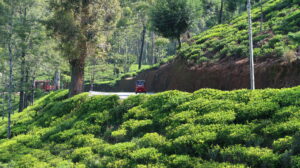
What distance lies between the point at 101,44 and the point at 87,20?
1857mm

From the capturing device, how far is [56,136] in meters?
14.7

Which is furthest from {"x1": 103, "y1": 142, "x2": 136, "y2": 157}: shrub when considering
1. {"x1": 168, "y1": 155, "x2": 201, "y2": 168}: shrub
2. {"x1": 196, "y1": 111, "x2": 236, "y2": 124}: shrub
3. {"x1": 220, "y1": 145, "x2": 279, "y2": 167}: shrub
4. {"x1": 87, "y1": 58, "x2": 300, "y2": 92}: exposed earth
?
{"x1": 87, "y1": 58, "x2": 300, "y2": 92}: exposed earth

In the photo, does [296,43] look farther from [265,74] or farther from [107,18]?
[107,18]

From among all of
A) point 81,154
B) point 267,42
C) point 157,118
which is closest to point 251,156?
point 157,118

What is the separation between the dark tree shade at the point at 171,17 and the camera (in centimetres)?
3372

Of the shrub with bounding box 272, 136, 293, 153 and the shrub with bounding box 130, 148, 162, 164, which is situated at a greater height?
the shrub with bounding box 272, 136, 293, 153

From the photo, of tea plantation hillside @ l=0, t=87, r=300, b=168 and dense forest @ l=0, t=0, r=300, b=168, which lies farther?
dense forest @ l=0, t=0, r=300, b=168

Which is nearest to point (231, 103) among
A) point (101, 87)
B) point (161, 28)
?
point (161, 28)

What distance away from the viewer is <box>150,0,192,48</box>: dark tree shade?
33.7 meters

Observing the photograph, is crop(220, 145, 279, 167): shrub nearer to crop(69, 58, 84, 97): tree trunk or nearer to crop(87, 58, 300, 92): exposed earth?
crop(87, 58, 300, 92): exposed earth

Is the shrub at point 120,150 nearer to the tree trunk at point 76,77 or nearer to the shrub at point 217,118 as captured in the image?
the shrub at point 217,118

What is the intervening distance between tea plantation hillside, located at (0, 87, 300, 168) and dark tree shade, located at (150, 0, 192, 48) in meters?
19.9

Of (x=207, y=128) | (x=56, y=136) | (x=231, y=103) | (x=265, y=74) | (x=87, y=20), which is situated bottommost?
(x=56, y=136)

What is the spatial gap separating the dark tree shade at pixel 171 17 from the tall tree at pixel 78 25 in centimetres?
1429
